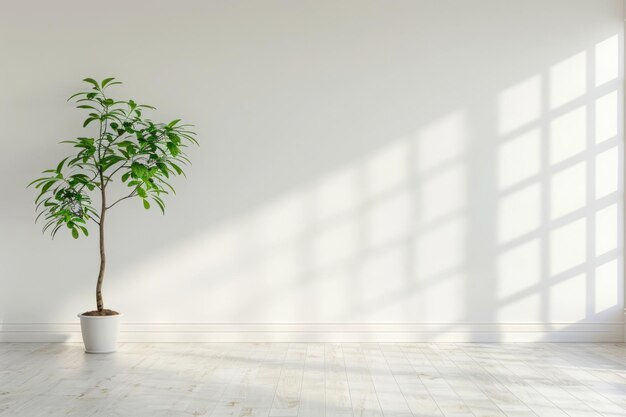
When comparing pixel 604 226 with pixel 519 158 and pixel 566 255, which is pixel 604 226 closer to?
pixel 566 255

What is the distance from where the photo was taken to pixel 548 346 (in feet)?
16.5

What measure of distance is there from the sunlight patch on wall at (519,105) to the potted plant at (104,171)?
2.18 metres

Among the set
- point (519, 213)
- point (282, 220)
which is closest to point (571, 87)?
point (519, 213)

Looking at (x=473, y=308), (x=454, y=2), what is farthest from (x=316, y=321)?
(x=454, y=2)

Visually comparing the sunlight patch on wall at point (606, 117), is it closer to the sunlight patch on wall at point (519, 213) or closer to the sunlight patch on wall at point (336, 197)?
the sunlight patch on wall at point (519, 213)

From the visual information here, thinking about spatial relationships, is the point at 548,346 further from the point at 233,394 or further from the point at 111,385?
the point at 111,385

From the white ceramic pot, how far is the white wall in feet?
1.24

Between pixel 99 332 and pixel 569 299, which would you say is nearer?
pixel 99 332

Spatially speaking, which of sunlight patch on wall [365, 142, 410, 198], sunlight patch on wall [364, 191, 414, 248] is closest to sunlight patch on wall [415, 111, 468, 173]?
sunlight patch on wall [365, 142, 410, 198]

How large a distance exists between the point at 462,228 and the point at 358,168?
85 cm

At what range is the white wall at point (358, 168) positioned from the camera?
5191mm

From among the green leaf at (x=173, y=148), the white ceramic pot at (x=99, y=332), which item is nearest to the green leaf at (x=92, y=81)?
the green leaf at (x=173, y=148)

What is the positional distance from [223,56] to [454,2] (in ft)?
5.50

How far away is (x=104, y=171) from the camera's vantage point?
5.03 metres
